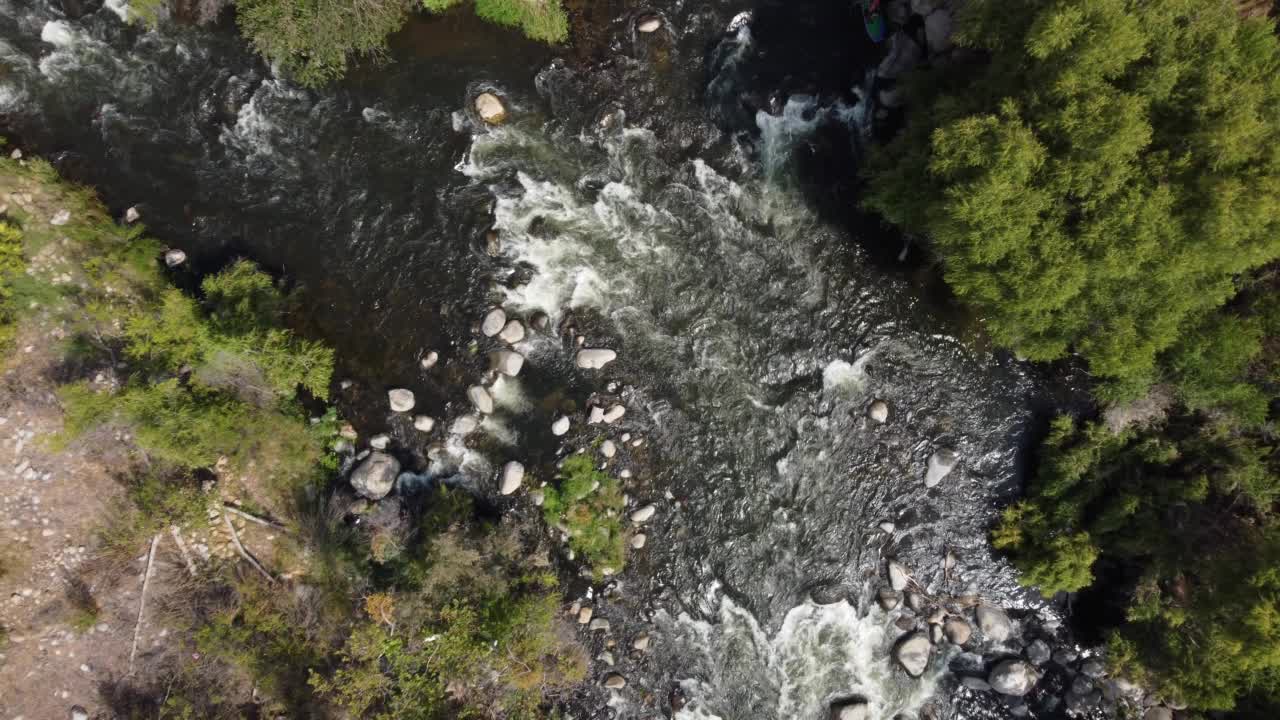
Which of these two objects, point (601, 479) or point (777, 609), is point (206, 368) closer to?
point (601, 479)

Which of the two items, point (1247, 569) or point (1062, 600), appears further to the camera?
point (1062, 600)

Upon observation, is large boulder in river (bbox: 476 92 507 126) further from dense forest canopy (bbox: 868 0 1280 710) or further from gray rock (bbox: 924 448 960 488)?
gray rock (bbox: 924 448 960 488)

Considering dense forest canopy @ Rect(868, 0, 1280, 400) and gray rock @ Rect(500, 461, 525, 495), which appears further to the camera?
gray rock @ Rect(500, 461, 525, 495)

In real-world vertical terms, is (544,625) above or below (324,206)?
below

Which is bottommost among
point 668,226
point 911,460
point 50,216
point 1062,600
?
point 50,216

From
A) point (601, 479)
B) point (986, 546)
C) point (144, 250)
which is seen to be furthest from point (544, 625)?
point (144, 250)

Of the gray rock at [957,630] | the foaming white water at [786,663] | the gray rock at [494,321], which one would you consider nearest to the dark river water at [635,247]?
the foaming white water at [786,663]

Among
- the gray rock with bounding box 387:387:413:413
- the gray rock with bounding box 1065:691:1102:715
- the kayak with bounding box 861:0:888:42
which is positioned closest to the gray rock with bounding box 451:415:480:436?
the gray rock with bounding box 387:387:413:413

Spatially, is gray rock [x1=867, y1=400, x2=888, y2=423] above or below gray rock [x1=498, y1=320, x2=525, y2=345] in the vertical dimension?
above
